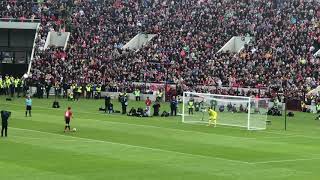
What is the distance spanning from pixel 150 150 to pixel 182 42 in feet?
146

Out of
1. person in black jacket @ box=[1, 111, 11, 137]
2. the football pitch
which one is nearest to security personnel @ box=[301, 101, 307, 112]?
the football pitch

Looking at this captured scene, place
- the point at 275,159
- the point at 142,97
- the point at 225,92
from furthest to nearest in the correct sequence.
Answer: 1. the point at 142,97
2. the point at 225,92
3. the point at 275,159

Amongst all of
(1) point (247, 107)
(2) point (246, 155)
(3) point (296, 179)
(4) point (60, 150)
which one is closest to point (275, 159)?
(2) point (246, 155)

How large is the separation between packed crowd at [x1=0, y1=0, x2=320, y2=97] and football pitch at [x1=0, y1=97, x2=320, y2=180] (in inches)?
720

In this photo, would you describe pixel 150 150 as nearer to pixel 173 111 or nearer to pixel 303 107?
pixel 173 111

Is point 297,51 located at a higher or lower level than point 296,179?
higher

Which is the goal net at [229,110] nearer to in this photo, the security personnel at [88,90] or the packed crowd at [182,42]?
the packed crowd at [182,42]

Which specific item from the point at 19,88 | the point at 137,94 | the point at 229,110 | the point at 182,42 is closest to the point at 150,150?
the point at 229,110

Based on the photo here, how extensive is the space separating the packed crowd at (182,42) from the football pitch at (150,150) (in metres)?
18.3

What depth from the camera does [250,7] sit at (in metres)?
78.4

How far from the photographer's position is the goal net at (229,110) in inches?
1785

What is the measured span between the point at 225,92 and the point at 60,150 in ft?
117

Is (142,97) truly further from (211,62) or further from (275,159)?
(275,159)

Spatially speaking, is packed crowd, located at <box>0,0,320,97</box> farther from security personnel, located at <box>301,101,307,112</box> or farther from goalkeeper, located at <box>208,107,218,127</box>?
goalkeeper, located at <box>208,107,218,127</box>
